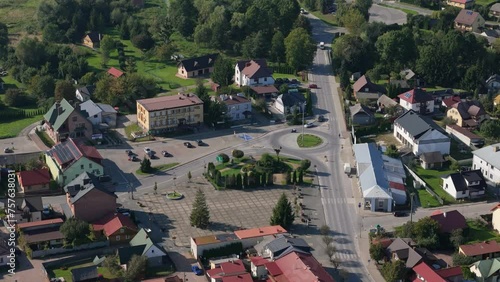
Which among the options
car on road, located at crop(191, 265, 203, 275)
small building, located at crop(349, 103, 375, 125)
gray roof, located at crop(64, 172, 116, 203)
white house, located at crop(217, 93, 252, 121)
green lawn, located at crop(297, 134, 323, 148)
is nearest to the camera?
car on road, located at crop(191, 265, 203, 275)

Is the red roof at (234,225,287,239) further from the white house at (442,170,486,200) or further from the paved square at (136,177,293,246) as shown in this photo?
the white house at (442,170,486,200)

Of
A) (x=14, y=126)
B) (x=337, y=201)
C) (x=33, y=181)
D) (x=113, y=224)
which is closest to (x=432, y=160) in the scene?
(x=337, y=201)

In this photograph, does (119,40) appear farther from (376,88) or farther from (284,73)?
(376,88)

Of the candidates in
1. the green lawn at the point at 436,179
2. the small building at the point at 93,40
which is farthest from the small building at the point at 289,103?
the small building at the point at 93,40

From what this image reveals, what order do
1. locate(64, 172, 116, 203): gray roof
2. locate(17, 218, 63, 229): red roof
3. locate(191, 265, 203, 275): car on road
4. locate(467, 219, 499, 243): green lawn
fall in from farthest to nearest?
locate(64, 172, 116, 203): gray roof, locate(467, 219, 499, 243): green lawn, locate(17, 218, 63, 229): red roof, locate(191, 265, 203, 275): car on road

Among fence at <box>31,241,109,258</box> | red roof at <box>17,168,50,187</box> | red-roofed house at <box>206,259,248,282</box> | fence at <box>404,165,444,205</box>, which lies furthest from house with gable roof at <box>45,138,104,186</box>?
fence at <box>404,165,444,205</box>

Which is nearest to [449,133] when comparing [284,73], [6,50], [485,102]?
[485,102]

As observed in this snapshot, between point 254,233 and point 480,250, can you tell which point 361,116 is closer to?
point 480,250
